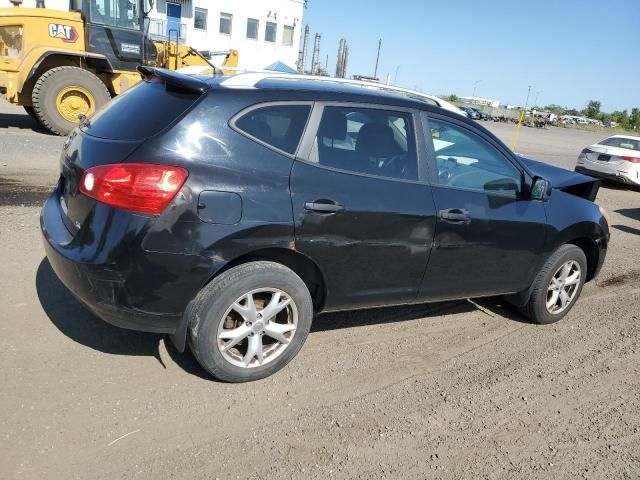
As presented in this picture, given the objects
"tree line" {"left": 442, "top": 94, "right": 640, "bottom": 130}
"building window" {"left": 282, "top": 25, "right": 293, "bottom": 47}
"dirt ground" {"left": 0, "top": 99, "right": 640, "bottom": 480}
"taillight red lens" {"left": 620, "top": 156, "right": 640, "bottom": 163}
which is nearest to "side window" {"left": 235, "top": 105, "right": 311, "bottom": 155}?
"dirt ground" {"left": 0, "top": 99, "right": 640, "bottom": 480}

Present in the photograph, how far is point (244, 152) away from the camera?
2.86 m

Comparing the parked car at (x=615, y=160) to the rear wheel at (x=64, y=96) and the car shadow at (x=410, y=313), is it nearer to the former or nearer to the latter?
the car shadow at (x=410, y=313)

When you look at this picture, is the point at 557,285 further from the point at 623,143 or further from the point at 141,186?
the point at 623,143

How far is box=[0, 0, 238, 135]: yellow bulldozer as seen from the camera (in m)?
10.3

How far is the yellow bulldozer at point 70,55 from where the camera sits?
406 inches

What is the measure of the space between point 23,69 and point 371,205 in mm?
9738

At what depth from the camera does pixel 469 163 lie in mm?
3836

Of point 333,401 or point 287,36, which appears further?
point 287,36

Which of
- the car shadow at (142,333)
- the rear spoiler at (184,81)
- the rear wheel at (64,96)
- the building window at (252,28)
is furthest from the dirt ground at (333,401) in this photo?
the building window at (252,28)

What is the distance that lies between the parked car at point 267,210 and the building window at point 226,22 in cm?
3632

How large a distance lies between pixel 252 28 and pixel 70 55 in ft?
95.2

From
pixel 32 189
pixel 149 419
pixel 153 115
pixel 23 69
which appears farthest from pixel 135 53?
pixel 149 419

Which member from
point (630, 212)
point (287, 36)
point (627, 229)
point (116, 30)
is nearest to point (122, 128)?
point (627, 229)

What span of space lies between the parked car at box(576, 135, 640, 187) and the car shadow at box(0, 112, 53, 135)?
12.8m
